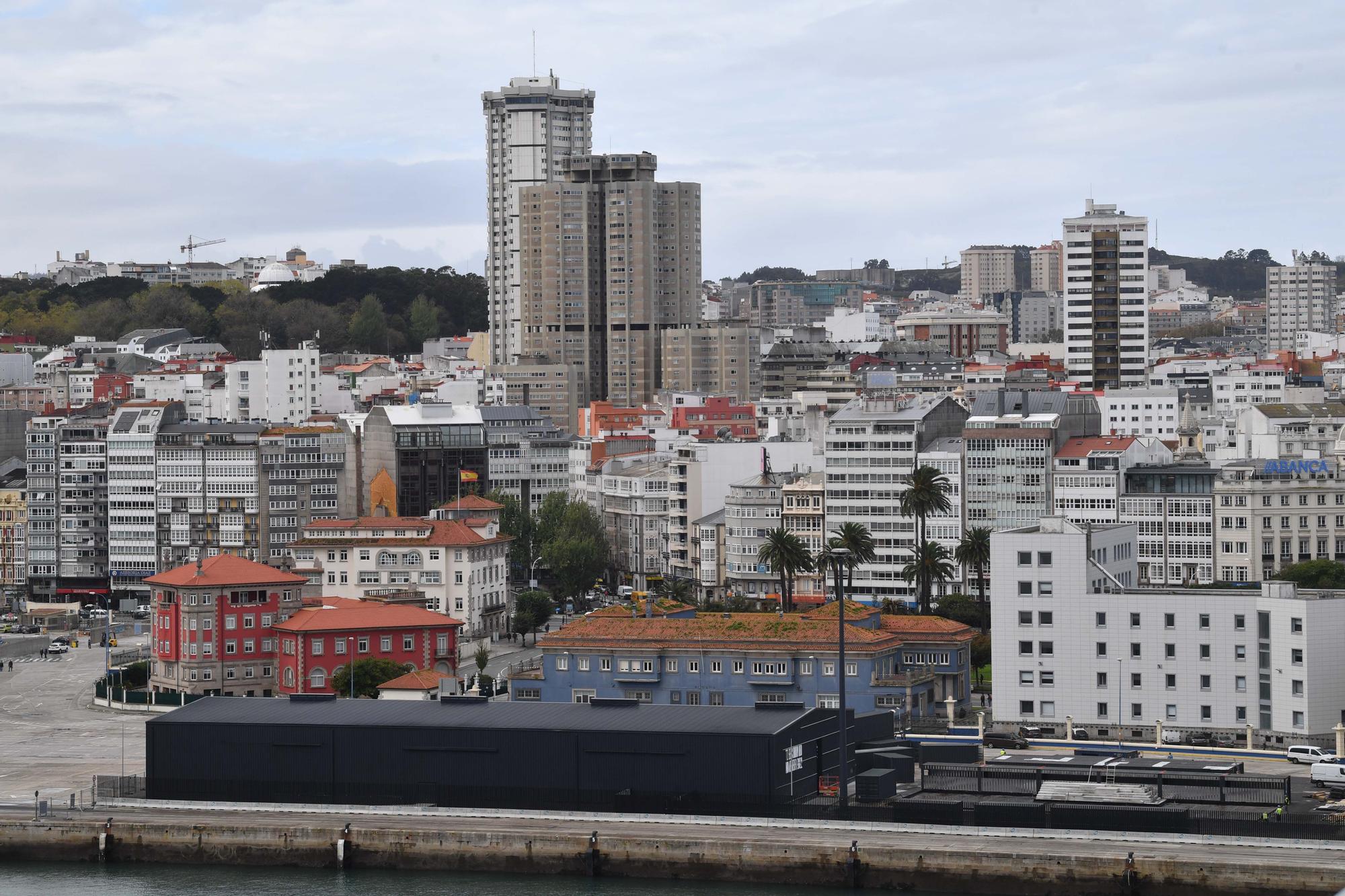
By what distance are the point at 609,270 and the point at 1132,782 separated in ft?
446

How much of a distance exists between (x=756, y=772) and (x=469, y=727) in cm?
799

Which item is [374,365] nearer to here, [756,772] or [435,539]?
[435,539]

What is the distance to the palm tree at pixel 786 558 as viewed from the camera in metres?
104

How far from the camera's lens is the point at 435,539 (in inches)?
4245

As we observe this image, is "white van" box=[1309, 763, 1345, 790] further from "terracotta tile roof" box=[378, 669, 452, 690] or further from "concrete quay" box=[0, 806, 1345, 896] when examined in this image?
"terracotta tile roof" box=[378, 669, 452, 690]

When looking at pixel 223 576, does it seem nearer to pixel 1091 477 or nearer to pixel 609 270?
pixel 1091 477

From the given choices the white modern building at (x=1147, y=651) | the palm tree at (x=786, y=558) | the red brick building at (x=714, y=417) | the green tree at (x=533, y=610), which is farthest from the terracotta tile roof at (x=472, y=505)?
the white modern building at (x=1147, y=651)

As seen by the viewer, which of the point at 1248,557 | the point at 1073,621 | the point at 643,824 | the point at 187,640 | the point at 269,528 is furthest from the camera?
the point at 269,528

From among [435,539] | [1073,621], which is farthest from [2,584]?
[1073,621]

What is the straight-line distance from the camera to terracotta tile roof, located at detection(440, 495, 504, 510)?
117188mm

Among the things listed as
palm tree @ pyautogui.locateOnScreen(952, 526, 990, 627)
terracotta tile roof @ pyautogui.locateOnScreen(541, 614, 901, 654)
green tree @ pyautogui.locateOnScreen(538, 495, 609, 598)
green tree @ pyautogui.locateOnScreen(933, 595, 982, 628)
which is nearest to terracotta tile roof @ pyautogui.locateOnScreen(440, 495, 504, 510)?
green tree @ pyautogui.locateOnScreen(538, 495, 609, 598)

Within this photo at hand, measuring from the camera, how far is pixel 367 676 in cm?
8700

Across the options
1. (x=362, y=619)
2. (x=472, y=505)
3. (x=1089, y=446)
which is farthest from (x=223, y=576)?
(x=1089, y=446)

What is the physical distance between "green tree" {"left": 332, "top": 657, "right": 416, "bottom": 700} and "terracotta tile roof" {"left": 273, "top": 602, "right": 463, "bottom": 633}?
1.84 meters
